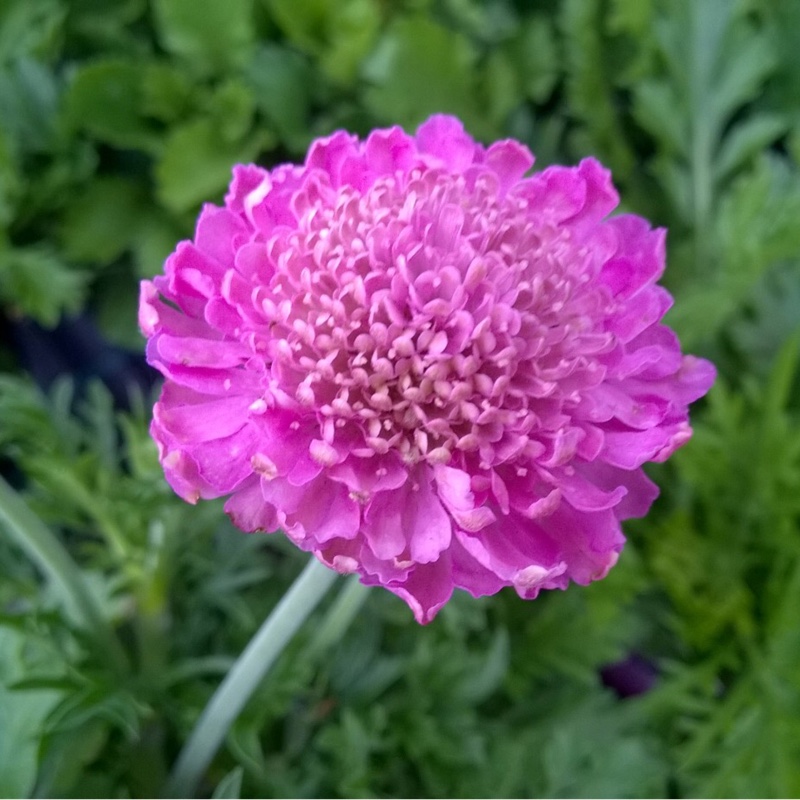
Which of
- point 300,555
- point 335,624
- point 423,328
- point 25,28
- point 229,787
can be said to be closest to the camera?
point 423,328

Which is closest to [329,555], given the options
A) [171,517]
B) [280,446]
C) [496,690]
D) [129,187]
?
[280,446]

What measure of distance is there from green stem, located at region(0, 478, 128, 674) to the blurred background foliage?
0.01 metres

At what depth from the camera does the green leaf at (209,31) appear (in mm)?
763

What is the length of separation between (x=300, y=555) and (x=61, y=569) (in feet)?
0.67

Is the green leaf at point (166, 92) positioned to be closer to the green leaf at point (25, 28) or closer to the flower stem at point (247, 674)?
the green leaf at point (25, 28)

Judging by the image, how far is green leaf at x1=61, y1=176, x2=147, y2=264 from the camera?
80cm

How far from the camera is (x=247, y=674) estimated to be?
44cm

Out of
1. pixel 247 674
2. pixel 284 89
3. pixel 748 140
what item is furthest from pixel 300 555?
pixel 748 140

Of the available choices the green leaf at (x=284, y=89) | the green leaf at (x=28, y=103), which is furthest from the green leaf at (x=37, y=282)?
the green leaf at (x=284, y=89)

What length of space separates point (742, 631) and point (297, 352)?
1.80 ft

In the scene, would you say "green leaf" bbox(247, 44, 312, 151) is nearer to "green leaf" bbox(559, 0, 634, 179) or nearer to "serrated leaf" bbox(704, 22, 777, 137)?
"green leaf" bbox(559, 0, 634, 179)

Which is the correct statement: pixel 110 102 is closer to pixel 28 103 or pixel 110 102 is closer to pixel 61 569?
pixel 28 103

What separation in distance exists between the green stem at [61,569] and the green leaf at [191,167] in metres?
0.34

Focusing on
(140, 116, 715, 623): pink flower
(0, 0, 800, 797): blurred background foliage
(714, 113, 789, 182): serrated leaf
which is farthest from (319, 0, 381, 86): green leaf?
(140, 116, 715, 623): pink flower
